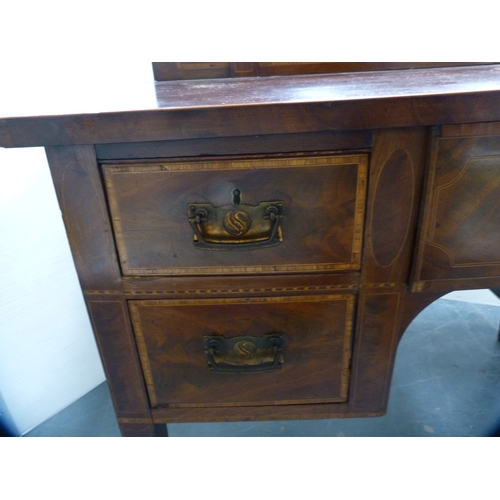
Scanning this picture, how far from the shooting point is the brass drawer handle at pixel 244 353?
2.11 feet

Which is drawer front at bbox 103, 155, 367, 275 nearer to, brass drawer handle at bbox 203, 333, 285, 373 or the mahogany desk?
the mahogany desk

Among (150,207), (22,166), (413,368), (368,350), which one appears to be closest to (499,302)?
(413,368)

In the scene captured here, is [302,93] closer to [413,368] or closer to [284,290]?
[284,290]

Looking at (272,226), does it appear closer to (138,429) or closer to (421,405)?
(138,429)

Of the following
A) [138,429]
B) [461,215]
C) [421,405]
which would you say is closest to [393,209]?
[461,215]

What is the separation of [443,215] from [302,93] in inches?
10.2

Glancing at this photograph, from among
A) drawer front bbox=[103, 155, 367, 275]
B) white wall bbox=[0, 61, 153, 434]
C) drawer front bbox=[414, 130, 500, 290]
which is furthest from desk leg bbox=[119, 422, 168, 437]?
drawer front bbox=[414, 130, 500, 290]

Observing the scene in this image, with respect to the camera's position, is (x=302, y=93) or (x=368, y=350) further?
(x=368, y=350)

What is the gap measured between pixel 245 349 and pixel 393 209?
12.4 inches

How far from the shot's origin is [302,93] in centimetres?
56

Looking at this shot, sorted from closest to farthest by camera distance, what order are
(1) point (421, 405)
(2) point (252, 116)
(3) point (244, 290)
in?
(2) point (252, 116), (3) point (244, 290), (1) point (421, 405)

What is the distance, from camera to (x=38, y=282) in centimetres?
96

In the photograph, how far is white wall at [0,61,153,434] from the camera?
860 mm

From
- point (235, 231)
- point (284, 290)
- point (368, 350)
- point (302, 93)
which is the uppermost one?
point (302, 93)
